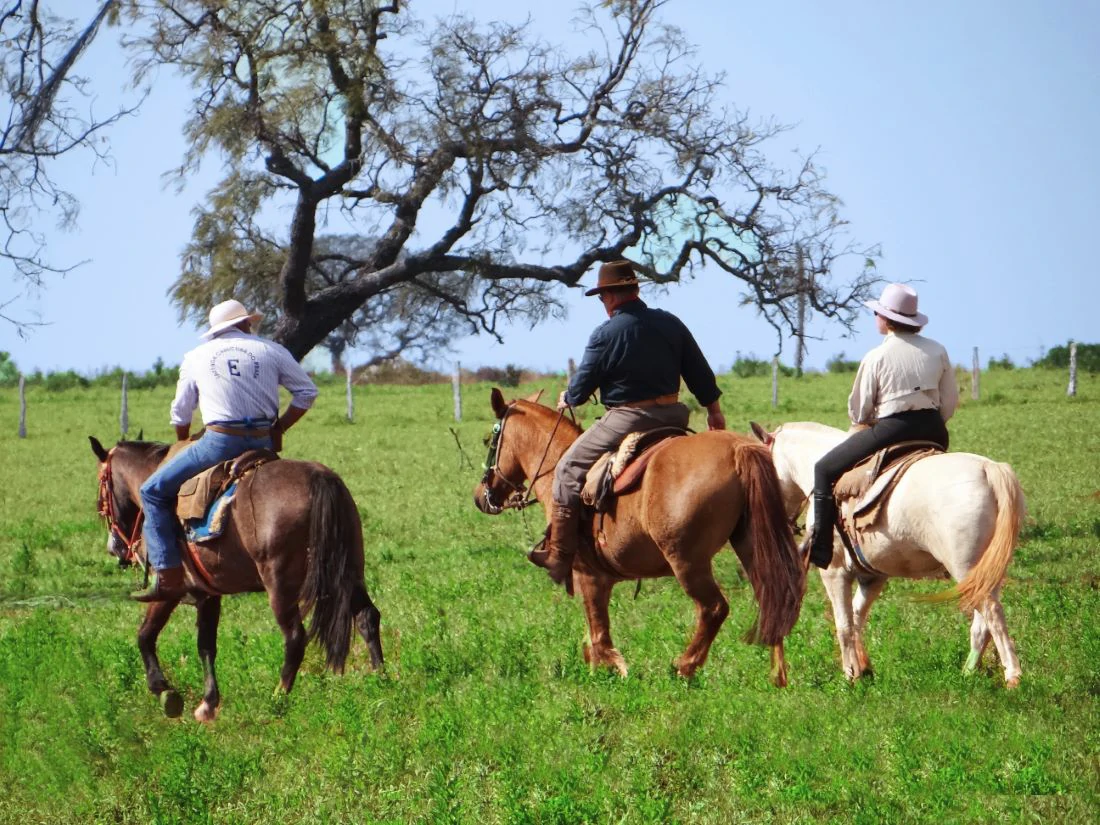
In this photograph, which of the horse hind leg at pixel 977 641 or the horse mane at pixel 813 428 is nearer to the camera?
the horse hind leg at pixel 977 641

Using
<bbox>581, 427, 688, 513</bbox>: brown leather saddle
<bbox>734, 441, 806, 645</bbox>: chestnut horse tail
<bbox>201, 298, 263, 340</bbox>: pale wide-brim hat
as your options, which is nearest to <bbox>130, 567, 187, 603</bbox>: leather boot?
<bbox>201, 298, 263, 340</bbox>: pale wide-brim hat

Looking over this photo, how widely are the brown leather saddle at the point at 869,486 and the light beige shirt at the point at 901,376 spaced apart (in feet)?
0.88

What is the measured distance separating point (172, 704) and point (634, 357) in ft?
12.2

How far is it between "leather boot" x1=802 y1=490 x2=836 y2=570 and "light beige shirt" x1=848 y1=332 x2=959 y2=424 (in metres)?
0.64

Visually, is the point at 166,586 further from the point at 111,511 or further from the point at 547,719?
the point at 547,719

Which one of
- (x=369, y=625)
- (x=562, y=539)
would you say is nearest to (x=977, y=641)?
(x=562, y=539)

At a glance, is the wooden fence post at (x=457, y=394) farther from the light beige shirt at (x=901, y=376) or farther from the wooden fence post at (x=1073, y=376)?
the light beige shirt at (x=901, y=376)

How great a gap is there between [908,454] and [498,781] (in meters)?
3.82

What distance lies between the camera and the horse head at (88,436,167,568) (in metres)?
9.82

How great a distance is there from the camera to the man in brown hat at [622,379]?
873cm

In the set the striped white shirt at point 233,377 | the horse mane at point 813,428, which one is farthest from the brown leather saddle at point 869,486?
the striped white shirt at point 233,377

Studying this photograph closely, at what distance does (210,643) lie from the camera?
923 centimetres

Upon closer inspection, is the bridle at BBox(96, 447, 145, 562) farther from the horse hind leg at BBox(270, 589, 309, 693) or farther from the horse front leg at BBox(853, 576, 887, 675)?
the horse front leg at BBox(853, 576, 887, 675)

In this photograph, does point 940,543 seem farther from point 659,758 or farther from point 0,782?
point 0,782
